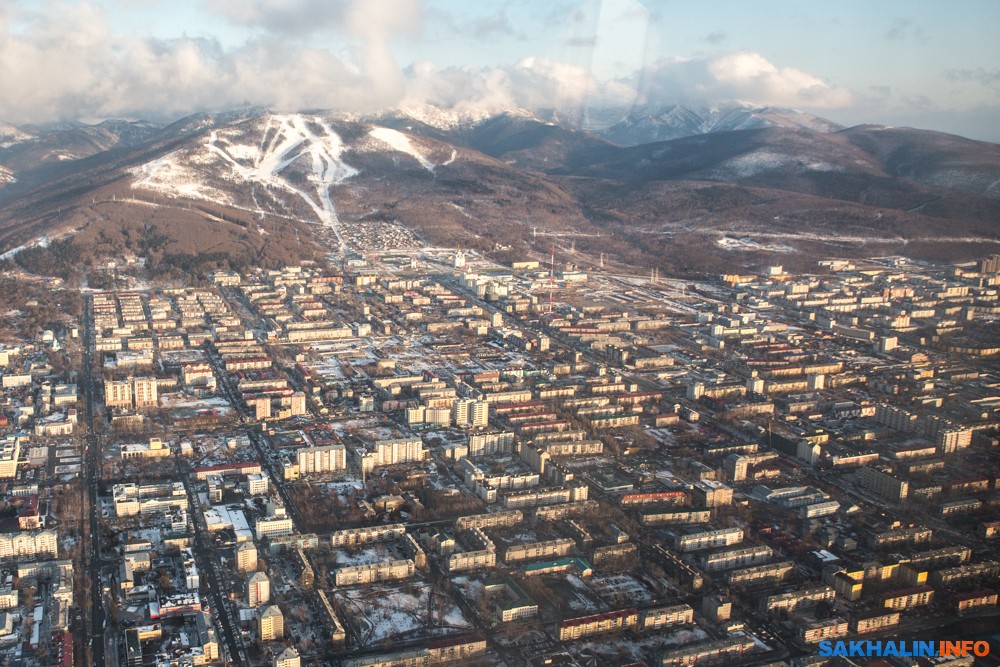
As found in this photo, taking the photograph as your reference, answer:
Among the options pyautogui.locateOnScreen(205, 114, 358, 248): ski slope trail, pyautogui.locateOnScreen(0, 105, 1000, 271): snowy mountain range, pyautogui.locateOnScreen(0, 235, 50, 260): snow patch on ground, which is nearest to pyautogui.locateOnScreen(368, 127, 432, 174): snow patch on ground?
pyautogui.locateOnScreen(0, 105, 1000, 271): snowy mountain range

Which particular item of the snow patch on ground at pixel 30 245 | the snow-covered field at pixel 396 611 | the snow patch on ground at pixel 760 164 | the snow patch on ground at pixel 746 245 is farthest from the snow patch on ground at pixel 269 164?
the snow-covered field at pixel 396 611

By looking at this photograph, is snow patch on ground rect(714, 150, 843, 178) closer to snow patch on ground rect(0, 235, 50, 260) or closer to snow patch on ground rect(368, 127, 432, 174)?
snow patch on ground rect(368, 127, 432, 174)

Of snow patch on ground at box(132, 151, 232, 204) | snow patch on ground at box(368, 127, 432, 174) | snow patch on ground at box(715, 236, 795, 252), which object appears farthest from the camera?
snow patch on ground at box(368, 127, 432, 174)

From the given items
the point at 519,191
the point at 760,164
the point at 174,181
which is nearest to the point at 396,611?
the point at 174,181

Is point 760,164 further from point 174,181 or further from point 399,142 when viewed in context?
point 174,181

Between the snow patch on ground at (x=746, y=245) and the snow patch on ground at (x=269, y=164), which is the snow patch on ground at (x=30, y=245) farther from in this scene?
the snow patch on ground at (x=746, y=245)

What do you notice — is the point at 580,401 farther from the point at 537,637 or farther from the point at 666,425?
the point at 537,637

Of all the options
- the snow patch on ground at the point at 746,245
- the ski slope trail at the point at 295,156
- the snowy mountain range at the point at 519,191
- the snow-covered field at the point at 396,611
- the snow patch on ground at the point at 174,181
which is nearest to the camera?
the snow-covered field at the point at 396,611

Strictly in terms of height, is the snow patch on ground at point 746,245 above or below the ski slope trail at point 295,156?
below
